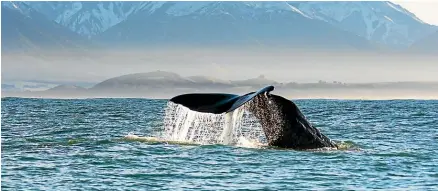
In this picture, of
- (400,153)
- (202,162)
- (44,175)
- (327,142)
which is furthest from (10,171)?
(400,153)

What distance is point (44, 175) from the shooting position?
13.1 metres

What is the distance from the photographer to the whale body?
13.6 meters

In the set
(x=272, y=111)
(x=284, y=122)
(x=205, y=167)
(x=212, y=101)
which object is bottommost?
(x=205, y=167)

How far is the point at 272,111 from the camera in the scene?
1515 centimetres

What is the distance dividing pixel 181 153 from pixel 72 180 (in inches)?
145

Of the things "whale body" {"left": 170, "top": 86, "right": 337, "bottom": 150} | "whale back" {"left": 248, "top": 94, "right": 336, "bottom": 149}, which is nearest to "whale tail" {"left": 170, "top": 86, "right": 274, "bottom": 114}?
"whale body" {"left": 170, "top": 86, "right": 337, "bottom": 150}

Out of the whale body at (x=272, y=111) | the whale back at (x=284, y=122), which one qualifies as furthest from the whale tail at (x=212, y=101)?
the whale back at (x=284, y=122)

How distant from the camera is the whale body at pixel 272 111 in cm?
1358

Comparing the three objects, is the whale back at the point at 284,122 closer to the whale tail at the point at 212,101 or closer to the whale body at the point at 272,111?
the whale body at the point at 272,111

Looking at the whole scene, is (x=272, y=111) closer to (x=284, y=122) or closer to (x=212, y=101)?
(x=284, y=122)

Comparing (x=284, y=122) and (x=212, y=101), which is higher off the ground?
(x=212, y=101)

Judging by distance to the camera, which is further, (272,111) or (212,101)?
(272,111)

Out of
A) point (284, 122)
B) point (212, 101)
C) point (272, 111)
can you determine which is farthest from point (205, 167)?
point (284, 122)

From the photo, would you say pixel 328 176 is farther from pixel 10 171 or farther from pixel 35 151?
pixel 35 151
